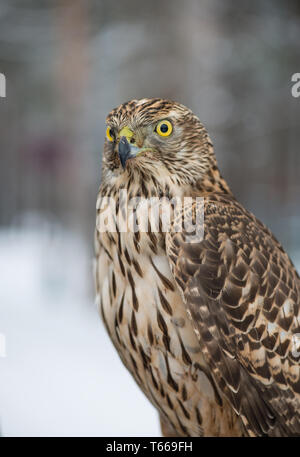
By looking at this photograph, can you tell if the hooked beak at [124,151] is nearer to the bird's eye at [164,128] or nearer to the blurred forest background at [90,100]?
the bird's eye at [164,128]

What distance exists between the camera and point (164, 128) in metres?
0.75

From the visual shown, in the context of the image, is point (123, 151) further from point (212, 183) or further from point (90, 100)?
point (90, 100)

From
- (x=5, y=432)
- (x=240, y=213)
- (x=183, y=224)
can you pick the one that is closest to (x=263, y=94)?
(x=240, y=213)

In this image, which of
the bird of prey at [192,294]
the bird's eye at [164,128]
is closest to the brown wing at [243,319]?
the bird of prey at [192,294]

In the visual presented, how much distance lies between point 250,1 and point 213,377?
1128 millimetres

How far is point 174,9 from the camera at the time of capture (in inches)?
54.7

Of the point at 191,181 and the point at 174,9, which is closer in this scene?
the point at 191,181

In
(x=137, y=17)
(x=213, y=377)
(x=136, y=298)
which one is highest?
(x=137, y=17)

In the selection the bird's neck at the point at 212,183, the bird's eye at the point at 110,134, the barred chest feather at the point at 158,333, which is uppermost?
the bird's eye at the point at 110,134

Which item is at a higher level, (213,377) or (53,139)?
(53,139)

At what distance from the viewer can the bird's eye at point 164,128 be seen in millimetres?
743

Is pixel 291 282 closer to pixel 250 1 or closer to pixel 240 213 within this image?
pixel 240 213

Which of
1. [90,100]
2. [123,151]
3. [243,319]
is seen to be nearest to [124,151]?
[123,151]
